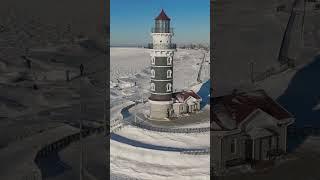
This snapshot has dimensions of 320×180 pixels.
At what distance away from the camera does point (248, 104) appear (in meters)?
3.05

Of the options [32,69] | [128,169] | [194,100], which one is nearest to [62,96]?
[32,69]

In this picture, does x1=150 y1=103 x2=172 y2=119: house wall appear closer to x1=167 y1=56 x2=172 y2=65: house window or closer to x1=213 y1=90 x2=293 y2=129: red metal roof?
x1=167 y1=56 x2=172 y2=65: house window

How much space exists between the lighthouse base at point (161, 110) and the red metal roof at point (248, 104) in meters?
13.5

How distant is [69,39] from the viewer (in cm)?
301

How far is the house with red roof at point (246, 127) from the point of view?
9.89 feet

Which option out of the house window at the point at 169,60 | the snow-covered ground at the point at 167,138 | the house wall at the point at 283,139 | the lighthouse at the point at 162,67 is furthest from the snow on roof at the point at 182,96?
the house wall at the point at 283,139

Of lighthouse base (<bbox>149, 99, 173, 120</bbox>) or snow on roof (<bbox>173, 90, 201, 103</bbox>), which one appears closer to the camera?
lighthouse base (<bbox>149, 99, 173, 120</bbox>)

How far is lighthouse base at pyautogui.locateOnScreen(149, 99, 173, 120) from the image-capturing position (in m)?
16.6

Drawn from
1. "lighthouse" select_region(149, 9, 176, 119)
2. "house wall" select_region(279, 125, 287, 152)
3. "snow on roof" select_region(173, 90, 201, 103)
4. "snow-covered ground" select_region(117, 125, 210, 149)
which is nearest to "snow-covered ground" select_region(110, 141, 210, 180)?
"snow-covered ground" select_region(117, 125, 210, 149)

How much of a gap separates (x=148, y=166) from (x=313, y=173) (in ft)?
25.3

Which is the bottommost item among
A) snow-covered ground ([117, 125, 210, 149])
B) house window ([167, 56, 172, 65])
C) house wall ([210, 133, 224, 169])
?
snow-covered ground ([117, 125, 210, 149])

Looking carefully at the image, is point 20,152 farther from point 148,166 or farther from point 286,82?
point 148,166

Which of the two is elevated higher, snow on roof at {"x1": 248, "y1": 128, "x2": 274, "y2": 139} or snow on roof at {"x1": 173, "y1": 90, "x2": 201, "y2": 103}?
snow on roof at {"x1": 248, "y1": 128, "x2": 274, "y2": 139}

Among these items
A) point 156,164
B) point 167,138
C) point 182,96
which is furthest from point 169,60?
point 156,164
